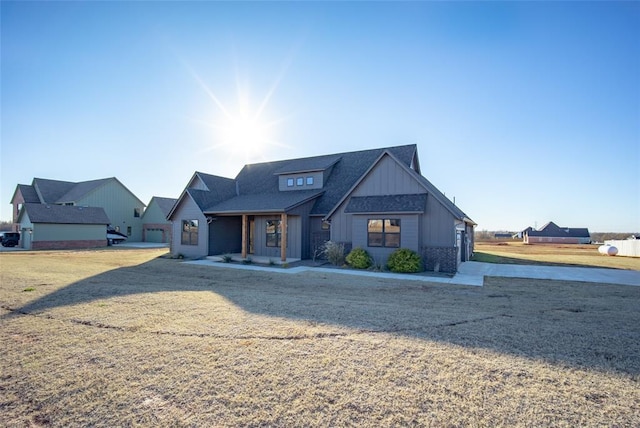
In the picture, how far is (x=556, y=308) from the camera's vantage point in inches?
314

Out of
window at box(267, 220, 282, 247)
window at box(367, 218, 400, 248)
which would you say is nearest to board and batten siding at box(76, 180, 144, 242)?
window at box(267, 220, 282, 247)

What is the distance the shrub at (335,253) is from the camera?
16375 mm

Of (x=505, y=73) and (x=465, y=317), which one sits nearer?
(x=465, y=317)

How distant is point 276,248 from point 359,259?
6.19 metres

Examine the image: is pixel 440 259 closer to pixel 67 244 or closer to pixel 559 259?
pixel 559 259

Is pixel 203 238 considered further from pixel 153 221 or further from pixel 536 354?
pixel 153 221

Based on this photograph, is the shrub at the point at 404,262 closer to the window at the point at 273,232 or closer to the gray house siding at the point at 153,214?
the window at the point at 273,232

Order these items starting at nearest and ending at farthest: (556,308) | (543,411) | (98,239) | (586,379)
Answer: (543,411) < (586,379) < (556,308) < (98,239)

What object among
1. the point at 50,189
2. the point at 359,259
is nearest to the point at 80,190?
the point at 50,189

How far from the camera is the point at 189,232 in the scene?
20.9 m

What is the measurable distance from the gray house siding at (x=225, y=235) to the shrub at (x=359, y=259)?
9.56 meters

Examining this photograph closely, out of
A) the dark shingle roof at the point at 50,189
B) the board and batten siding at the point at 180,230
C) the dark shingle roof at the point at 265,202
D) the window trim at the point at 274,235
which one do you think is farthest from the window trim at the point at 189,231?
the dark shingle roof at the point at 50,189

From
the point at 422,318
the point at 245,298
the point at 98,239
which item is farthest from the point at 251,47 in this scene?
the point at 98,239

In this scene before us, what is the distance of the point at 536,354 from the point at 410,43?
13.2 metres
